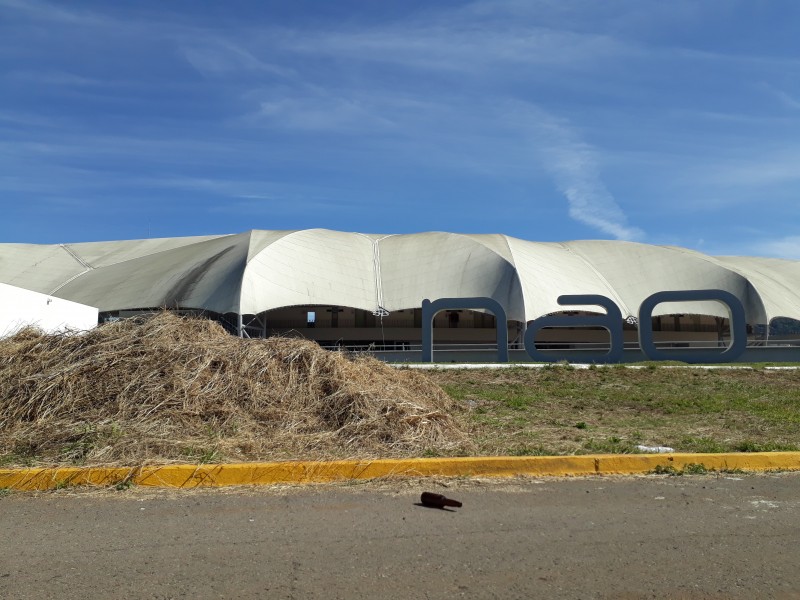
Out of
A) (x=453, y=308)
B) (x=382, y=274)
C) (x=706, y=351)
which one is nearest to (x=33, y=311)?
(x=453, y=308)

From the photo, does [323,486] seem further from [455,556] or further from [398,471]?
[455,556]

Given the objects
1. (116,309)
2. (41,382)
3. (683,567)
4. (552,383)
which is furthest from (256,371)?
(116,309)

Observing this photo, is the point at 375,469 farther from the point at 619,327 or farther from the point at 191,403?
the point at 619,327

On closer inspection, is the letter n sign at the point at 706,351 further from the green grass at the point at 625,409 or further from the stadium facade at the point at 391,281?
the stadium facade at the point at 391,281

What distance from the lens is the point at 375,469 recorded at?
7152 mm

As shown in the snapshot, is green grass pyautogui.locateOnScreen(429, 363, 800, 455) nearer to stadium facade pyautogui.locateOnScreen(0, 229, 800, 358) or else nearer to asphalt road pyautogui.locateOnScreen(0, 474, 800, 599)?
asphalt road pyautogui.locateOnScreen(0, 474, 800, 599)

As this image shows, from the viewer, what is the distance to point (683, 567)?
4539 millimetres

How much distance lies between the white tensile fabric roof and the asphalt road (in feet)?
108

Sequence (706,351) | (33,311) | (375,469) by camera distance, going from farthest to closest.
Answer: (706,351), (33,311), (375,469)

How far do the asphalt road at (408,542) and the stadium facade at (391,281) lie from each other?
1269 inches

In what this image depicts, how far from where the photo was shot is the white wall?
2188 cm

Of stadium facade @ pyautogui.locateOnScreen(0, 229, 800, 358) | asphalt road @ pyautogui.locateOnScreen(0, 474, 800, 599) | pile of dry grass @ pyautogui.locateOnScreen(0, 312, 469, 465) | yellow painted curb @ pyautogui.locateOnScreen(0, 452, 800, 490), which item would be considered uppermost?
stadium facade @ pyautogui.locateOnScreen(0, 229, 800, 358)

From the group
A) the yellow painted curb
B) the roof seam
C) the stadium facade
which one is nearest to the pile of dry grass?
the yellow painted curb

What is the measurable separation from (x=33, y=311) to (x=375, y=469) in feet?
66.1
